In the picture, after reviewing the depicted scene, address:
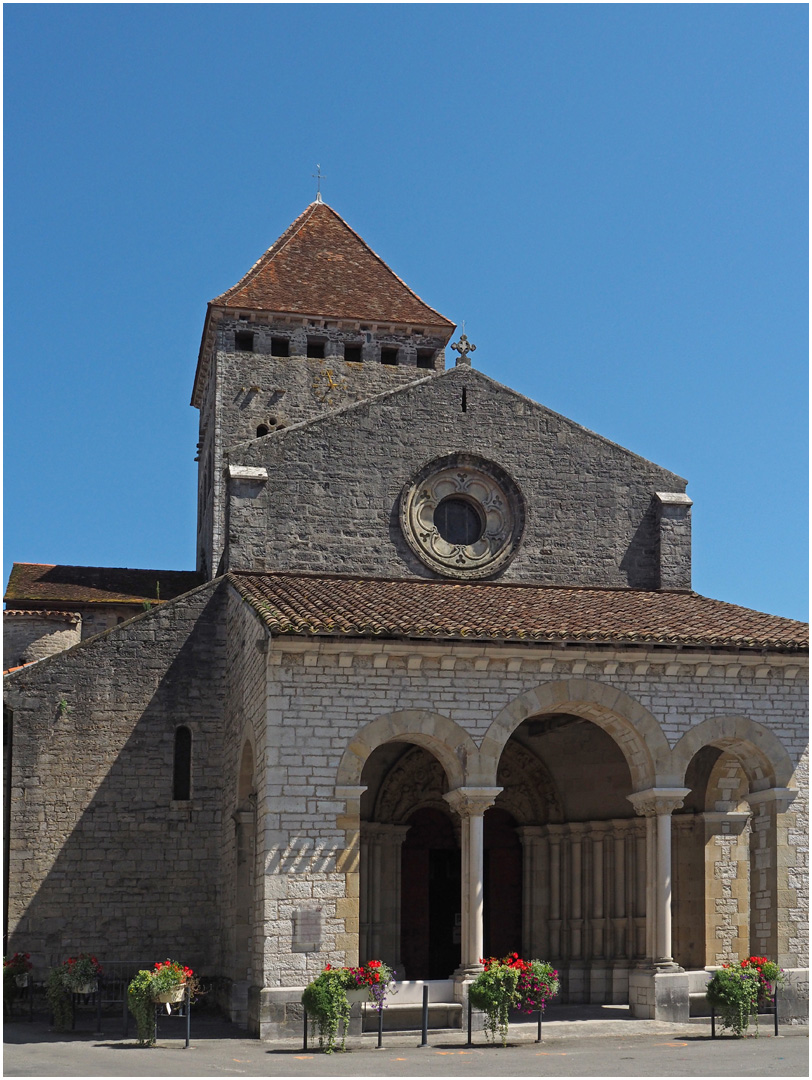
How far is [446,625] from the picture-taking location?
18312mm

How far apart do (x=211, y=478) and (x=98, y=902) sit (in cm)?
937

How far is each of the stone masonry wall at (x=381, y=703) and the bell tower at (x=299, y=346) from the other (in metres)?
9.52

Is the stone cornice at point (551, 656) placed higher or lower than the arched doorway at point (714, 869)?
higher

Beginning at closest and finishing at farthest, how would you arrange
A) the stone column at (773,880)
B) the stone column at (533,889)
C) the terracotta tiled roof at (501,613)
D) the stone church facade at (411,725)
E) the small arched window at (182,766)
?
1. the stone church facade at (411,725)
2. the terracotta tiled roof at (501,613)
3. the stone column at (773,880)
4. the small arched window at (182,766)
5. the stone column at (533,889)

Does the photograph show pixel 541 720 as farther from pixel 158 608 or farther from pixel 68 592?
pixel 68 592

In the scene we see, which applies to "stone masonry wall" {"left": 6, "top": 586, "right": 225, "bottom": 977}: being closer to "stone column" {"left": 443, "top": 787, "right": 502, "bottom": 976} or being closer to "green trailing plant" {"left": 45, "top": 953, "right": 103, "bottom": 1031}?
"green trailing plant" {"left": 45, "top": 953, "right": 103, "bottom": 1031}

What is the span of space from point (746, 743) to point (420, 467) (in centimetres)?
788

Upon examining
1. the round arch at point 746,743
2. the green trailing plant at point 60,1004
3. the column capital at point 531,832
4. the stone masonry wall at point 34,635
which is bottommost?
the green trailing plant at point 60,1004

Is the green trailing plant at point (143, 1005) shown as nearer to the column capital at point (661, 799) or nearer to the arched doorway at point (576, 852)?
the column capital at point (661, 799)

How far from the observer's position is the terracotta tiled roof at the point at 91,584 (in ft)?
84.6

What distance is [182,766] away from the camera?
22.0 meters

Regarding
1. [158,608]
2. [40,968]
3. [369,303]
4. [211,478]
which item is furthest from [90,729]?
[369,303]

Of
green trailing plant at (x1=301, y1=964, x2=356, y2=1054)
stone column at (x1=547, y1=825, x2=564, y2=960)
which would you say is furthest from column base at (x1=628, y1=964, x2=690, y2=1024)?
green trailing plant at (x1=301, y1=964, x2=356, y2=1054)

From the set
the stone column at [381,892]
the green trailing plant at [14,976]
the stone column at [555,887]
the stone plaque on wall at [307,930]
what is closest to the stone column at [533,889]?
the stone column at [555,887]
